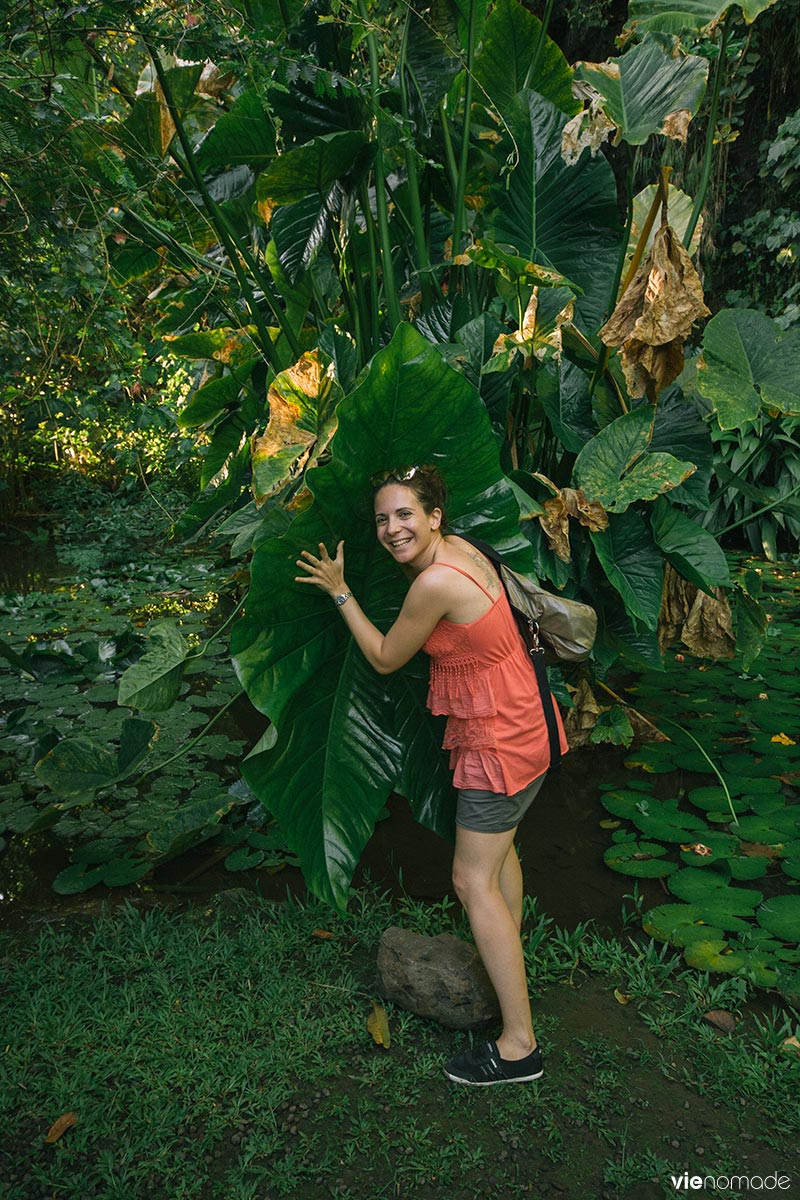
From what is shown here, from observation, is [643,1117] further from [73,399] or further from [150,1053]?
[73,399]

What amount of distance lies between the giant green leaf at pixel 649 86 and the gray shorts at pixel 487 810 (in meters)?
1.53

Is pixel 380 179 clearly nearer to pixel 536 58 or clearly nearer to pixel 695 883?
pixel 536 58

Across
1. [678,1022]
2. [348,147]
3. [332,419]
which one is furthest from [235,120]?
[678,1022]

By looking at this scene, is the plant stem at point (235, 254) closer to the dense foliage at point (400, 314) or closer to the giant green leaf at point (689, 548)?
the dense foliage at point (400, 314)

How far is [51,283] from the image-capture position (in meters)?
2.07

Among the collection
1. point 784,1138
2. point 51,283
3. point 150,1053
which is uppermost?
point 51,283

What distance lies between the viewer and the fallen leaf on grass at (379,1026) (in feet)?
5.34

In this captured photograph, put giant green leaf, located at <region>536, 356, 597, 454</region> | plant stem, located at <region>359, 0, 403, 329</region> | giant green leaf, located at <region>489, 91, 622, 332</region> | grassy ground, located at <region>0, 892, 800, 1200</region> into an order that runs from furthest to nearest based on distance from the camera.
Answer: giant green leaf, located at <region>489, 91, 622, 332</region> → giant green leaf, located at <region>536, 356, 597, 454</region> → plant stem, located at <region>359, 0, 403, 329</region> → grassy ground, located at <region>0, 892, 800, 1200</region>

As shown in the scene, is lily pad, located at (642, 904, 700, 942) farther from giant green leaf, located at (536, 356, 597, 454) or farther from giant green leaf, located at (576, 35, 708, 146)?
giant green leaf, located at (576, 35, 708, 146)

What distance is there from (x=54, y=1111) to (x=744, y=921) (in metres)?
1.46

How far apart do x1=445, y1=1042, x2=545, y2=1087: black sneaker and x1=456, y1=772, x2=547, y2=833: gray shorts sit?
0.39 meters

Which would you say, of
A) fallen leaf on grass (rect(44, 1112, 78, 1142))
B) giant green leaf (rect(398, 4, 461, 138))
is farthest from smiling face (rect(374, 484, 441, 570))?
giant green leaf (rect(398, 4, 461, 138))

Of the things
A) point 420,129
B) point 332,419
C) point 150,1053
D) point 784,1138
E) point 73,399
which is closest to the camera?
point 784,1138

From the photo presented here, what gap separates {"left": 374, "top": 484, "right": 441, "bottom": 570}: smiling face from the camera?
60.0 inches
